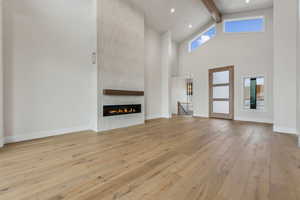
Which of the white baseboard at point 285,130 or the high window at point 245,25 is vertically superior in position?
the high window at point 245,25

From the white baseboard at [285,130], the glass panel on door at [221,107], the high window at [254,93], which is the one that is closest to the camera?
the white baseboard at [285,130]

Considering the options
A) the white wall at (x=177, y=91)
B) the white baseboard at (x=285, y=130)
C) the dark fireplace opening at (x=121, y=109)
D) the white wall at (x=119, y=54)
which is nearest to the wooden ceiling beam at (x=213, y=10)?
the white wall at (x=119, y=54)

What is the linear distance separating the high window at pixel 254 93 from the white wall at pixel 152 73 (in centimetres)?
363

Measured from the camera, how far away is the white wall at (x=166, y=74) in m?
6.25

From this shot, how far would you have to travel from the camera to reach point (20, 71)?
107 inches

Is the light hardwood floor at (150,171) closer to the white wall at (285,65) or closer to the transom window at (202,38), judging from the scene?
the white wall at (285,65)

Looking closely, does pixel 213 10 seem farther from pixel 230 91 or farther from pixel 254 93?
pixel 254 93

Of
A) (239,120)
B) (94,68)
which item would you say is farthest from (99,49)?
(239,120)

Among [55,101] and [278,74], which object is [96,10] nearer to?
[55,101]

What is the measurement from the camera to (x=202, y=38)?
679cm

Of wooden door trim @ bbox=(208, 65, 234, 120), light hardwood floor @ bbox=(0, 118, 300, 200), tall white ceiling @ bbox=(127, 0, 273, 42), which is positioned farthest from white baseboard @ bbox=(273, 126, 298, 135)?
tall white ceiling @ bbox=(127, 0, 273, 42)

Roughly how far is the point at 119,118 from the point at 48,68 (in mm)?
2179

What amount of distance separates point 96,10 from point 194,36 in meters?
5.24

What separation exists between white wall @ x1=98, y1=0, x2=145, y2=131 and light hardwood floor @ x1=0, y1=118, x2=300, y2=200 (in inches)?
63.0
